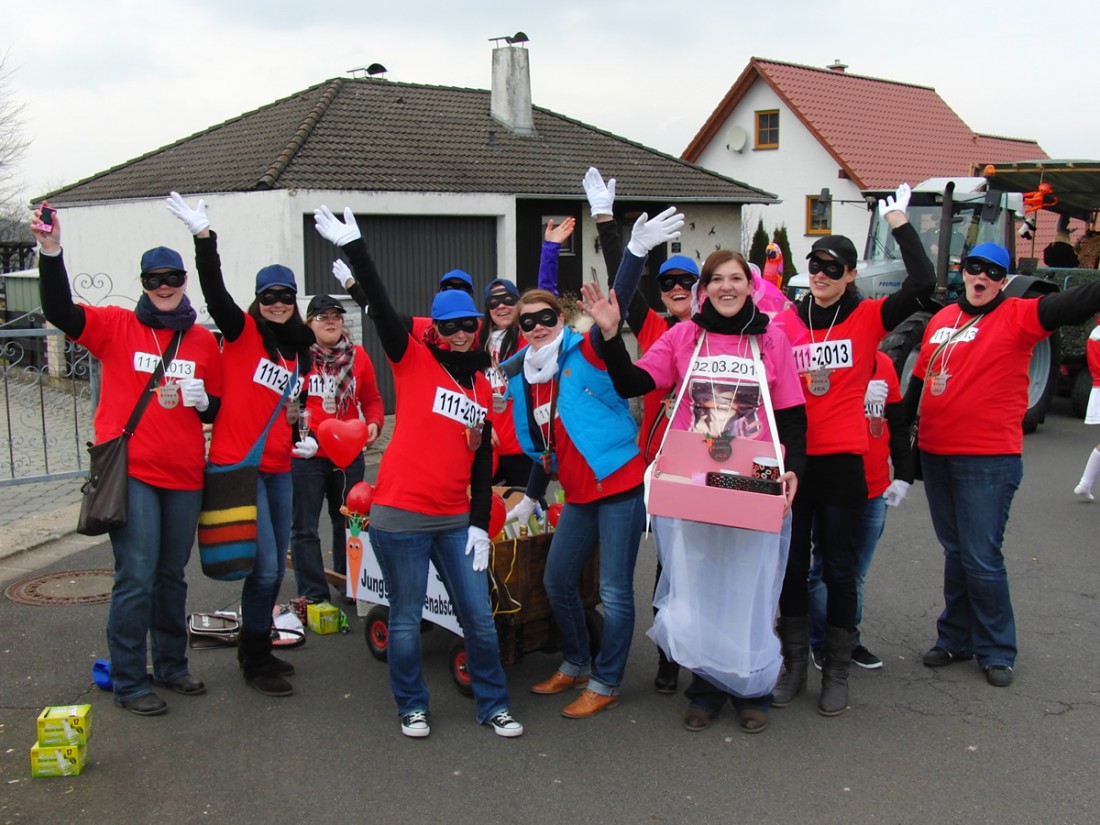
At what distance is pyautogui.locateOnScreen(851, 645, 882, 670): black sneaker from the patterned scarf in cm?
308

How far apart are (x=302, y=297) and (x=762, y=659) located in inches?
386

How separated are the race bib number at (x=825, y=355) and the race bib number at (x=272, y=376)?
2341 mm

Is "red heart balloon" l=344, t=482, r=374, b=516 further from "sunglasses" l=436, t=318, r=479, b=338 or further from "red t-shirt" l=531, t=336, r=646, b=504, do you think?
"sunglasses" l=436, t=318, r=479, b=338

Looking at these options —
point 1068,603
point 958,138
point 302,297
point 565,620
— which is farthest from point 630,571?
point 958,138

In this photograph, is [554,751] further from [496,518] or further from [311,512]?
[311,512]

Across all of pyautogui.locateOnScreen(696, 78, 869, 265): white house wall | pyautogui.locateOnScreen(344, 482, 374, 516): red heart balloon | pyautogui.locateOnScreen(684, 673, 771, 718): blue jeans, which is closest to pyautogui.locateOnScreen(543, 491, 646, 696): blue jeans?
pyautogui.locateOnScreen(684, 673, 771, 718): blue jeans

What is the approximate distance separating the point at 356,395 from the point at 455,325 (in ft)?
6.44

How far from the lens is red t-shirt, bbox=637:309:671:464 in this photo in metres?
4.77

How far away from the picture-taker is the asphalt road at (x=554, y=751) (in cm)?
379

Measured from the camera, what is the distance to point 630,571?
453 cm

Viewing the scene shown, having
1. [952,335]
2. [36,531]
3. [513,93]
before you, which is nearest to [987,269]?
[952,335]

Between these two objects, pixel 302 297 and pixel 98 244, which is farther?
pixel 98 244

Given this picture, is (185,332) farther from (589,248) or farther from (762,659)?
(589,248)

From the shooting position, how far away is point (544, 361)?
4406mm
